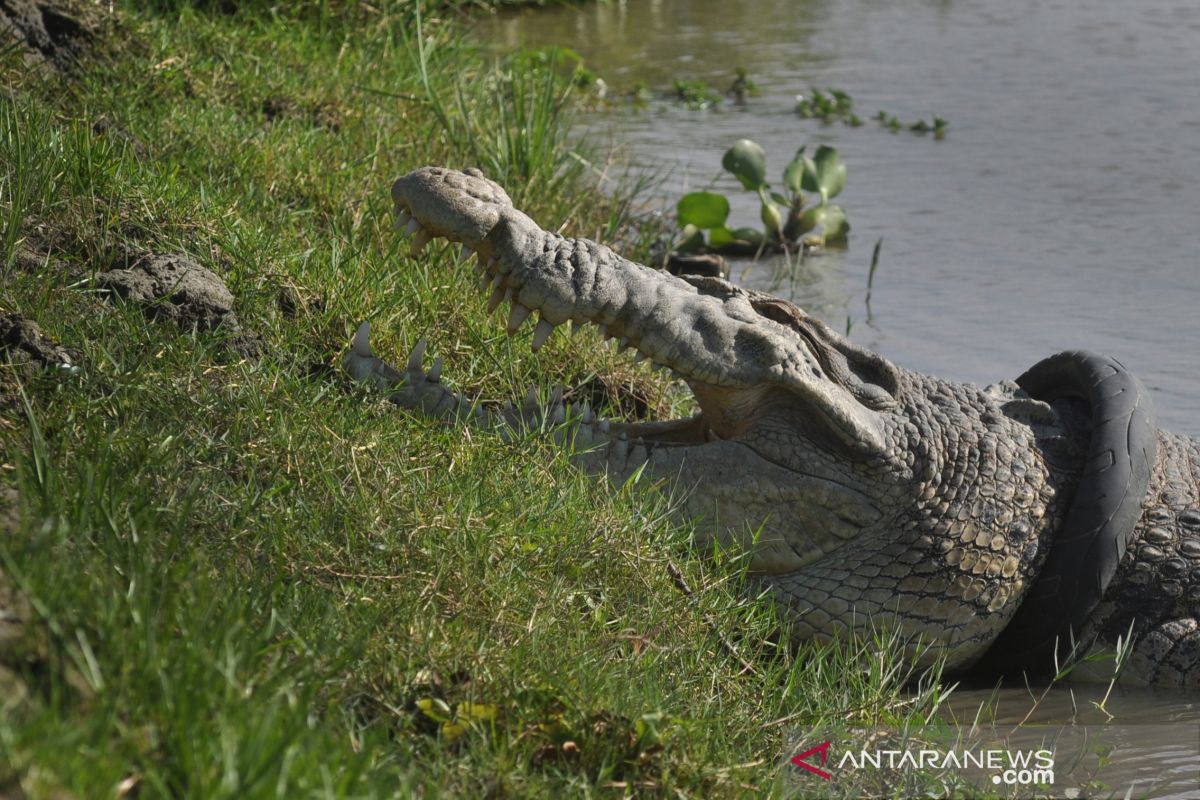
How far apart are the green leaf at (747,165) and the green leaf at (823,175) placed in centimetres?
25

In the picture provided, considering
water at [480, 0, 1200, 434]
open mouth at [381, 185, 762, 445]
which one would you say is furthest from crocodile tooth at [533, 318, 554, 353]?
water at [480, 0, 1200, 434]

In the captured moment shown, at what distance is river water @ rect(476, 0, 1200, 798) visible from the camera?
6160mm

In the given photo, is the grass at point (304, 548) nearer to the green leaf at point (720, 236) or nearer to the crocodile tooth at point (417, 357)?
the crocodile tooth at point (417, 357)

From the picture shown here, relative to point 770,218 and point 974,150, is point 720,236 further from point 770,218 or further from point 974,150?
point 974,150

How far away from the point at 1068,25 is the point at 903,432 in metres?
10.1

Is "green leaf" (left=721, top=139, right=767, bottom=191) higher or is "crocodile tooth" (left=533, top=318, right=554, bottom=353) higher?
"crocodile tooth" (left=533, top=318, right=554, bottom=353)

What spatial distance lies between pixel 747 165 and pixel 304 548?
494cm

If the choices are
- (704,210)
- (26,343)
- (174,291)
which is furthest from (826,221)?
Result: (26,343)

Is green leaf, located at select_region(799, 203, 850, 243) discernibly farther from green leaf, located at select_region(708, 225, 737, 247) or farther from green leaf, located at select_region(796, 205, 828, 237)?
green leaf, located at select_region(708, 225, 737, 247)

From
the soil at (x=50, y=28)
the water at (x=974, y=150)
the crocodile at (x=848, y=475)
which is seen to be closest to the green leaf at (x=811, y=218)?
the water at (x=974, y=150)

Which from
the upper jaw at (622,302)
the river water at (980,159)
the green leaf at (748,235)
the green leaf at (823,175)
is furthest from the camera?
the green leaf at (823,175)

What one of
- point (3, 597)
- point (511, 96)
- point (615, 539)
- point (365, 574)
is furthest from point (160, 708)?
point (511, 96)

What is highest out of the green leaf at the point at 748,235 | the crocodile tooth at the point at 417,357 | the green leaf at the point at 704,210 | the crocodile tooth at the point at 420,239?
the crocodile tooth at the point at 420,239

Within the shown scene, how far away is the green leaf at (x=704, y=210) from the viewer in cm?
704
